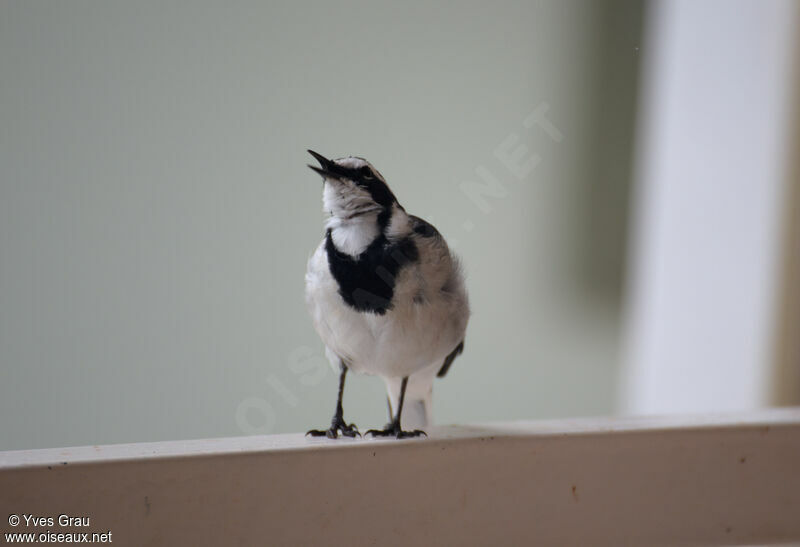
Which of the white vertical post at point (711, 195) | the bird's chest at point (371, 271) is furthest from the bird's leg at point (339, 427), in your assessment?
the white vertical post at point (711, 195)

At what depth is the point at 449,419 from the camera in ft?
4.51

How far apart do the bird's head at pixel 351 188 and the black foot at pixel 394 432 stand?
0.26 meters

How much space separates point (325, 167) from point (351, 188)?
0.04 metres

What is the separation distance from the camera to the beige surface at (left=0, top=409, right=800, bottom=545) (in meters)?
0.70

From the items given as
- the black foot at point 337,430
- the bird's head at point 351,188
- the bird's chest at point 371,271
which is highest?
the bird's head at point 351,188

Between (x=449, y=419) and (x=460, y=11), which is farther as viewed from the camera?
(x=449, y=419)

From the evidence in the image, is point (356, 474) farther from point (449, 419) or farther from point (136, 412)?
point (449, 419)

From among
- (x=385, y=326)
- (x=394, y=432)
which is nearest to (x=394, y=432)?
(x=394, y=432)

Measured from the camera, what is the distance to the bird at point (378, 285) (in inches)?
30.5

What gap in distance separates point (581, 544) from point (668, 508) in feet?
0.42

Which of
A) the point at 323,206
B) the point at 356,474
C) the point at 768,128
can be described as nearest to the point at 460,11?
the point at 323,206

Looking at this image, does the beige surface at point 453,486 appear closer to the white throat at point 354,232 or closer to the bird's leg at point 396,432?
the bird's leg at point 396,432

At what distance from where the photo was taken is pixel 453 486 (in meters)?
0.80

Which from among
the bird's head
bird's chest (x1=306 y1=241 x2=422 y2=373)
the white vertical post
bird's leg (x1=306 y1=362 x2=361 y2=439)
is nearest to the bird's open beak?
the bird's head
